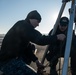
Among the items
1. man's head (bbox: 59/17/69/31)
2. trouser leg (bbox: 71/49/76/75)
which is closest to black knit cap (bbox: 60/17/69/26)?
man's head (bbox: 59/17/69/31)

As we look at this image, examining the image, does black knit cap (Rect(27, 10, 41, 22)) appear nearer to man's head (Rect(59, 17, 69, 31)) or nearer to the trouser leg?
man's head (Rect(59, 17, 69, 31))

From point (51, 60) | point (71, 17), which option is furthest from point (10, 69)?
point (51, 60)

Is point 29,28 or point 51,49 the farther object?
point 51,49

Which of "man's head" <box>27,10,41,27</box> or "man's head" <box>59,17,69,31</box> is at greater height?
"man's head" <box>27,10,41,27</box>

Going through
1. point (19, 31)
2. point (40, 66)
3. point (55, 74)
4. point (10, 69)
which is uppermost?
point (19, 31)

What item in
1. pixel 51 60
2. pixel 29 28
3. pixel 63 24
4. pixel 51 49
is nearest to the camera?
pixel 29 28

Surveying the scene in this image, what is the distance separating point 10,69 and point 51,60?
244cm

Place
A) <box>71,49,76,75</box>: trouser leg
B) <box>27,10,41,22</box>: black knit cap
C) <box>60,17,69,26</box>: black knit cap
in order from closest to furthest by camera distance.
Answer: <box>27,10,41,22</box>: black knit cap, <box>60,17,69,26</box>: black knit cap, <box>71,49,76,75</box>: trouser leg

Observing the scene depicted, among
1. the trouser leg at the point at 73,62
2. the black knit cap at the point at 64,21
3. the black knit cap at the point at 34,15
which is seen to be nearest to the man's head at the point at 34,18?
the black knit cap at the point at 34,15

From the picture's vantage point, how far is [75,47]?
5770 mm

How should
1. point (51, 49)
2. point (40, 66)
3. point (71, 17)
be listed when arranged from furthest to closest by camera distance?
point (51, 49)
point (40, 66)
point (71, 17)

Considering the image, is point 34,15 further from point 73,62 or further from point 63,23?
point 73,62

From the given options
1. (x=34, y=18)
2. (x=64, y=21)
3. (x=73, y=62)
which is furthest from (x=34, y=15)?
(x=73, y=62)

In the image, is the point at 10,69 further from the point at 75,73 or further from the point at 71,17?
the point at 75,73
